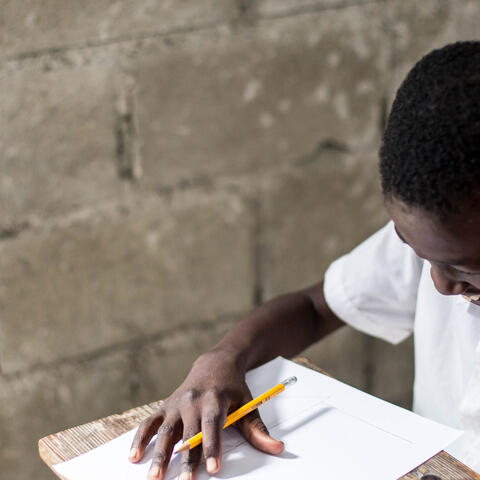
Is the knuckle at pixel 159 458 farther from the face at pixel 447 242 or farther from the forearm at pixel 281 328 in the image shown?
the face at pixel 447 242

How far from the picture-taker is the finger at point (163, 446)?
3.23 ft

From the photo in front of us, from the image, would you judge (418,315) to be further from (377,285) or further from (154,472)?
(154,472)

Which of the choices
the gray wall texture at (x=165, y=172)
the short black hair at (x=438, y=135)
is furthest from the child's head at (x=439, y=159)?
the gray wall texture at (x=165, y=172)

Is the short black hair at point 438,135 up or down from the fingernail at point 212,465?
up

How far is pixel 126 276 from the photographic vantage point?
1809 millimetres

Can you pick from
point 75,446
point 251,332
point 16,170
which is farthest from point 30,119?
point 75,446

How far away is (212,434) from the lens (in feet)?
3.36

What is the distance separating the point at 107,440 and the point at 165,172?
795mm

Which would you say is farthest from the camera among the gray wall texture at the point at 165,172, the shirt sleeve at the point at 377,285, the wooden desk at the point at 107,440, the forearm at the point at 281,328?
the gray wall texture at the point at 165,172

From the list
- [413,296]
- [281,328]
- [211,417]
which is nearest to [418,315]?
[413,296]

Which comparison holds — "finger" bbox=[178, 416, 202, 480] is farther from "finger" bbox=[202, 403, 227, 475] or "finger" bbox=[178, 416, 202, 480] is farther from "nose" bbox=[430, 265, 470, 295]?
"nose" bbox=[430, 265, 470, 295]

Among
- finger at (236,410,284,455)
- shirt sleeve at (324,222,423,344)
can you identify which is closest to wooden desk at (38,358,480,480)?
finger at (236,410,284,455)

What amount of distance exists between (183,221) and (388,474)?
0.96 m

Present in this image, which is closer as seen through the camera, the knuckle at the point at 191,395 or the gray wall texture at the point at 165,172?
the knuckle at the point at 191,395
